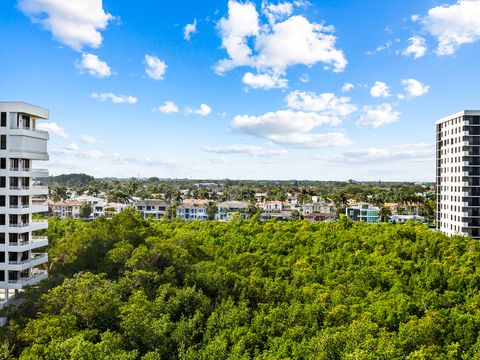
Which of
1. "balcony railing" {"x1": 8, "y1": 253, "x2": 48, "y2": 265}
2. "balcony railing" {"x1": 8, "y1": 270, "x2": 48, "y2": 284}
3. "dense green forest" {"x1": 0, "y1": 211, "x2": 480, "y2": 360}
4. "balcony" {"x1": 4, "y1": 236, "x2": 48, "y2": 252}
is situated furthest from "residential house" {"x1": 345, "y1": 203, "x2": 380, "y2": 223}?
"balcony" {"x1": 4, "y1": 236, "x2": 48, "y2": 252}

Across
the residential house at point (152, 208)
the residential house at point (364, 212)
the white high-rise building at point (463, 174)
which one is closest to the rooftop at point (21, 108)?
the white high-rise building at point (463, 174)

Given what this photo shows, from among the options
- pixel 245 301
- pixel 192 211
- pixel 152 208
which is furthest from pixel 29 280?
pixel 192 211

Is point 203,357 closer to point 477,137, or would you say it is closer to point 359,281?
point 359,281

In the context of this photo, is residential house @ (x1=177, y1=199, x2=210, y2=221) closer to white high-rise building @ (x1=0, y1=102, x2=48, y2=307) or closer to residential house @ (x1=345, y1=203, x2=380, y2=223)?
residential house @ (x1=345, y1=203, x2=380, y2=223)

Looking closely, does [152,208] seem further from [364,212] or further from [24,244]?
[24,244]

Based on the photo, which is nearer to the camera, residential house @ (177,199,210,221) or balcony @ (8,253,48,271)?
balcony @ (8,253,48,271)

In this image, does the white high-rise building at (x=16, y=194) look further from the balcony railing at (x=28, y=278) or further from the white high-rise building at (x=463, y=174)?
the white high-rise building at (x=463, y=174)
